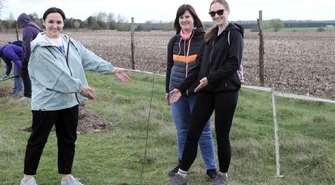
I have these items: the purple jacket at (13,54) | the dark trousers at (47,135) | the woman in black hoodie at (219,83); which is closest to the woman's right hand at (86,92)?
the dark trousers at (47,135)

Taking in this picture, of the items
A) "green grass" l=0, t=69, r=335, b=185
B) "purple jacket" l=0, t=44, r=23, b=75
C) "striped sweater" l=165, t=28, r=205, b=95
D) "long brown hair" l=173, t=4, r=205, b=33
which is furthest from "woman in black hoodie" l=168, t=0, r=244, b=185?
"purple jacket" l=0, t=44, r=23, b=75

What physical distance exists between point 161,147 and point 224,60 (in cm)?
253

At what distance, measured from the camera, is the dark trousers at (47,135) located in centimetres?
418

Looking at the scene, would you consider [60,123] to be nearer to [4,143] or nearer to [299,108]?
[4,143]

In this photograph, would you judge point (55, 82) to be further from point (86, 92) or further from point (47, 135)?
point (47, 135)

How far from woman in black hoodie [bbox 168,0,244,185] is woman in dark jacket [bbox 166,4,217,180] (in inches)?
10.9

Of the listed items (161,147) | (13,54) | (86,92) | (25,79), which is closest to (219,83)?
(86,92)

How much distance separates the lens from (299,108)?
9.20 m

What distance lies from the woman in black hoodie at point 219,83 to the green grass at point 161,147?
0.68 m

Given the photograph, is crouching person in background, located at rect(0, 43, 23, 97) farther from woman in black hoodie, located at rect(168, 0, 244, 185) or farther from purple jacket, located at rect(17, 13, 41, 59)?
woman in black hoodie, located at rect(168, 0, 244, 185)

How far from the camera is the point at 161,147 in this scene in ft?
20.4

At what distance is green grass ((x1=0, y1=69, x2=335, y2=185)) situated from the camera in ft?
16.3

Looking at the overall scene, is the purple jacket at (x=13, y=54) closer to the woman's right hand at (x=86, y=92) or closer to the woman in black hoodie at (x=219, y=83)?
the woman's right hand at (x=86, y=92)

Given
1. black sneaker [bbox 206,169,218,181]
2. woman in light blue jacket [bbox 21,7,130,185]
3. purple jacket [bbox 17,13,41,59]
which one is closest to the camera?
woman in light blue jacket [bbox 21,7,130,185]
